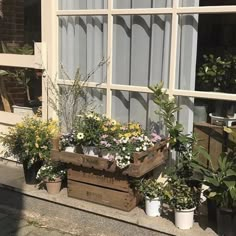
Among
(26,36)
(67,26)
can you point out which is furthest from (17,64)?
(67,26)

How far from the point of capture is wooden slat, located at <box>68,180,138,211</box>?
3.93 meters

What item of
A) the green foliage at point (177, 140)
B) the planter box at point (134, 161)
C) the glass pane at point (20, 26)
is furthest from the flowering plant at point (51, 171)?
the glass pane at point (20, 26)

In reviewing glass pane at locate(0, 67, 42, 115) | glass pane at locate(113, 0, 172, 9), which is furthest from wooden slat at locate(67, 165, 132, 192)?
glass pane at locate(113, 0, 172, 9)

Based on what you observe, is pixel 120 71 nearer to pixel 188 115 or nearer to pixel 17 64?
pixel 188 115

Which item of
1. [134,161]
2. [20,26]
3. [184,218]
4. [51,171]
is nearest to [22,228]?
[51,171]

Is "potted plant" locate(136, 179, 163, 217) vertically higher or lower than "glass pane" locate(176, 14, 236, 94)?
lower

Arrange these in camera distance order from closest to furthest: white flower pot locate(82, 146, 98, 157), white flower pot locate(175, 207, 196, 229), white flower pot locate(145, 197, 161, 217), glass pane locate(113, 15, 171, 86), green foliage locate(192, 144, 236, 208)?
green foliage locate(192, 144, 236, 208), white flower pot locate(175, 207, 196, 229), white flower pot locate(145, 197, 161, 217), white flower pot locate(82, 146, 98, 157), glass pane locate(113, 15, 171, 86)

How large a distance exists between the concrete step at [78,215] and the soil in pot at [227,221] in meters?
0.14

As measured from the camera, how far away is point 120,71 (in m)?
4.49

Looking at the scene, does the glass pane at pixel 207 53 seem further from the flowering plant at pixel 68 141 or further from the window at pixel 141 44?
the flowering plant at pixel 68 141

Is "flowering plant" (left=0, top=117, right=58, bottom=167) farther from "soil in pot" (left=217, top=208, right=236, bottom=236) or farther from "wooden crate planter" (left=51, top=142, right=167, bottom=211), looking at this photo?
"soil in pot" (left=217, top=208, right=236, bottom=236)

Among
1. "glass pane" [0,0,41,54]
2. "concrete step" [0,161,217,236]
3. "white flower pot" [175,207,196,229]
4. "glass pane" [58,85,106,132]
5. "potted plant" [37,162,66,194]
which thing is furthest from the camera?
"glass pane" [0,0,41,54]

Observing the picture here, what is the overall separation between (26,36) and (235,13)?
2476mm

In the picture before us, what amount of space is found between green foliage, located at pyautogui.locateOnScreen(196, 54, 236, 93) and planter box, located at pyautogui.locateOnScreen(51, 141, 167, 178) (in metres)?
0.65
